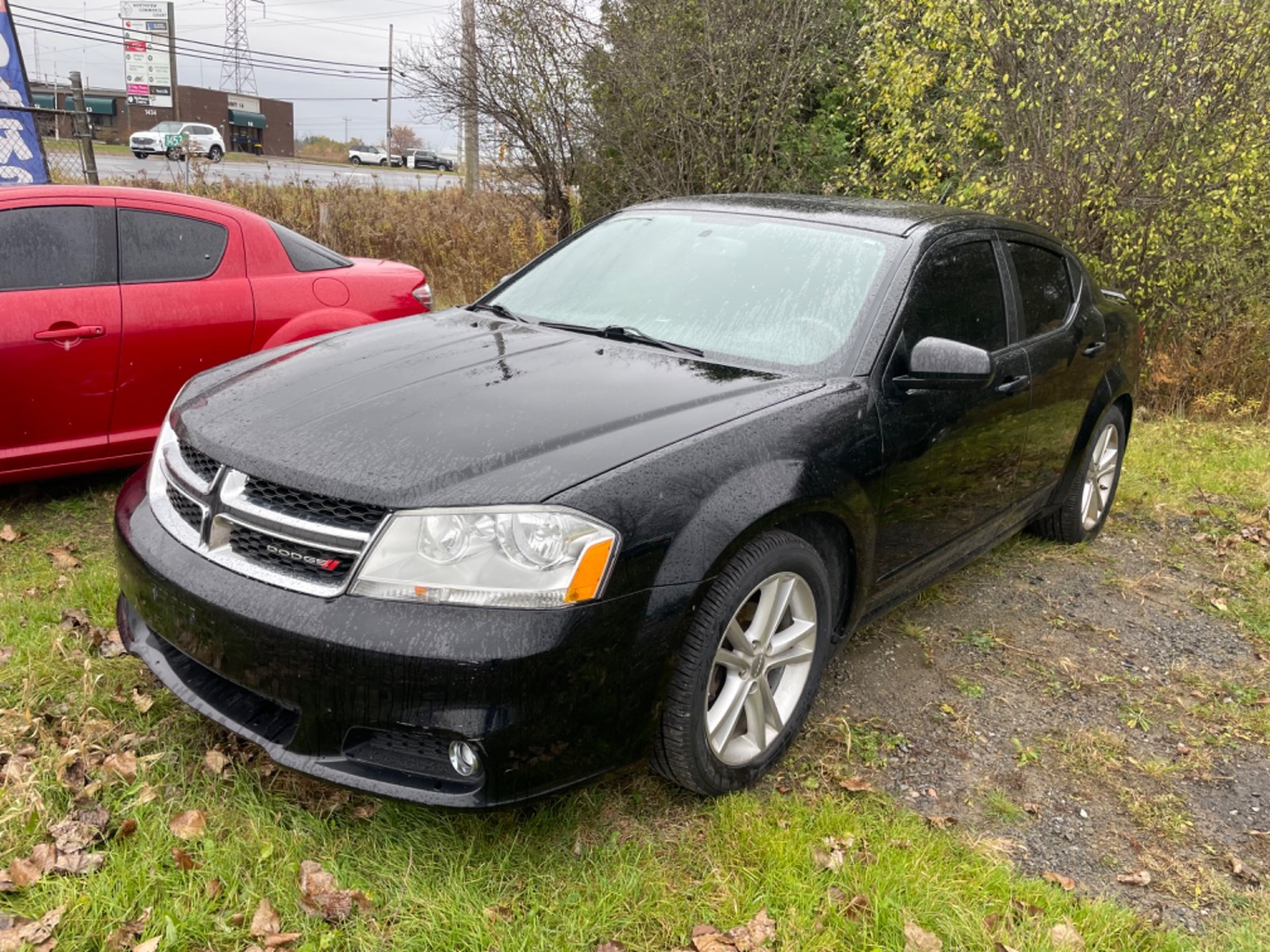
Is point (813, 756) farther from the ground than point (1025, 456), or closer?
closer

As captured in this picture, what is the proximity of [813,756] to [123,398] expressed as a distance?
11.1 feet

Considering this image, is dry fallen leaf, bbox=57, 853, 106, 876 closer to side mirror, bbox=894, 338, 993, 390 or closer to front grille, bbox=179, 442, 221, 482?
front grille, bbox=179, 442, 221, 482

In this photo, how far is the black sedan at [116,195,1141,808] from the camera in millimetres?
2158

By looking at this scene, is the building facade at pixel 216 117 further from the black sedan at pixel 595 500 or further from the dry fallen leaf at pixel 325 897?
the dry fallen leaf at pixel 325 897

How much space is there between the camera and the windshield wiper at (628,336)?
3.12 metres

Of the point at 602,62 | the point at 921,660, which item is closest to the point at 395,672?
the point at 921,660

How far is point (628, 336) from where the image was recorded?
127 inches

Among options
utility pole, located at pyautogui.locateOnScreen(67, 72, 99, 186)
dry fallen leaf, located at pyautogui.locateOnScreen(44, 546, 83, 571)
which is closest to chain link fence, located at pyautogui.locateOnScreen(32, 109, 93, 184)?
utility pole, located at pyautogui.locateOnScreen(67, 72, 99, 186)

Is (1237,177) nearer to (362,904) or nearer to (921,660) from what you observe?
(921,660)

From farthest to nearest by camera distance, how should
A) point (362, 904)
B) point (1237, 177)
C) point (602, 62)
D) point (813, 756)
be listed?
point (602, 62) → point (1237, 177) → point (813, 756) → point (362, 904)

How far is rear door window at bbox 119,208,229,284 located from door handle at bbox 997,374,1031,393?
3613 millimetres

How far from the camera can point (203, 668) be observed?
2555 mm

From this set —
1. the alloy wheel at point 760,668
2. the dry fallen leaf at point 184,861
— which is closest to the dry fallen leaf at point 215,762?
the dry fallen leaf at point 184,861

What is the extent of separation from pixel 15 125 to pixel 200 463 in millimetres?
7506
